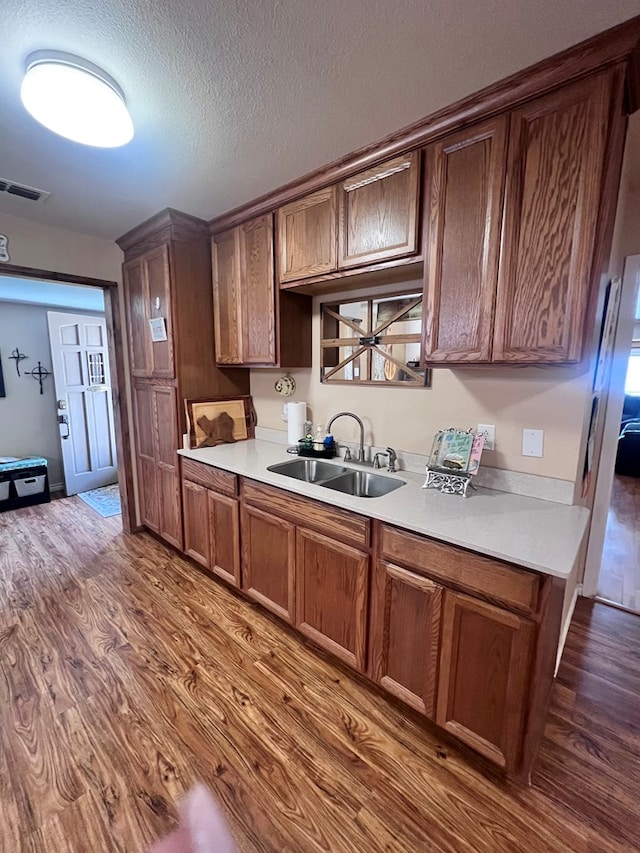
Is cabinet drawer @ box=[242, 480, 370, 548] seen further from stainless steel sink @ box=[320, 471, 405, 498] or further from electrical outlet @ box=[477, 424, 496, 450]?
electrical outlet @ box=[477, 424, 496, 450]

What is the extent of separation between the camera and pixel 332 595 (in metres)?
1.79

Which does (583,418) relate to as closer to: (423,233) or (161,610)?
(423,233)

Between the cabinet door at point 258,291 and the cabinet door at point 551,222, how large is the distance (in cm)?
138

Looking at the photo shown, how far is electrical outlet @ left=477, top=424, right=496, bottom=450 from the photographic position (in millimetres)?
1812

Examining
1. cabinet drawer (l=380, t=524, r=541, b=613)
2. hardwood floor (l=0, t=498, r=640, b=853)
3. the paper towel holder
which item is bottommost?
hardwood floor (l=0, t=498, r=640, b=853)

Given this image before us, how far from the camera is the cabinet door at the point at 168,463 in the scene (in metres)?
2.77

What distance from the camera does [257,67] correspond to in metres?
1.31

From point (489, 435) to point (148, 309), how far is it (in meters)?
2.54

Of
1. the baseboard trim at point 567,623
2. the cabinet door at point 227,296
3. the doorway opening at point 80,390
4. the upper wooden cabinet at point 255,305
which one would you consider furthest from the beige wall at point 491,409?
the doorway opening at point 80,390

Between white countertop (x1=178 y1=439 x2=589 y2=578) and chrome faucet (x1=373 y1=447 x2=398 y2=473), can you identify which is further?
chrome faucet (x1=373 y1=447 x2=398 y2=473)

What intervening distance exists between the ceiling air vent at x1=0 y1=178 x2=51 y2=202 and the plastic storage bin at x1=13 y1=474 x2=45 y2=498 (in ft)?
10.2

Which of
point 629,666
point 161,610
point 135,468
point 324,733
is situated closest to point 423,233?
point 324,733

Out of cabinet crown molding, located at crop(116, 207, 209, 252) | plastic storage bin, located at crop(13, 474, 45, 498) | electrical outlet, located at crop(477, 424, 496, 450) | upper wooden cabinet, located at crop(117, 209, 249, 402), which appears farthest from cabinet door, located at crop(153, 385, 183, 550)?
plastic storage bin, located at crop(13, 474, 45, 498)

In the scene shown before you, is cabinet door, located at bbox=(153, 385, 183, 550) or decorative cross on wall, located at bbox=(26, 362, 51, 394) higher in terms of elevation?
decorative cross on wall, located at bbox=(26, 362, 51, 394)
